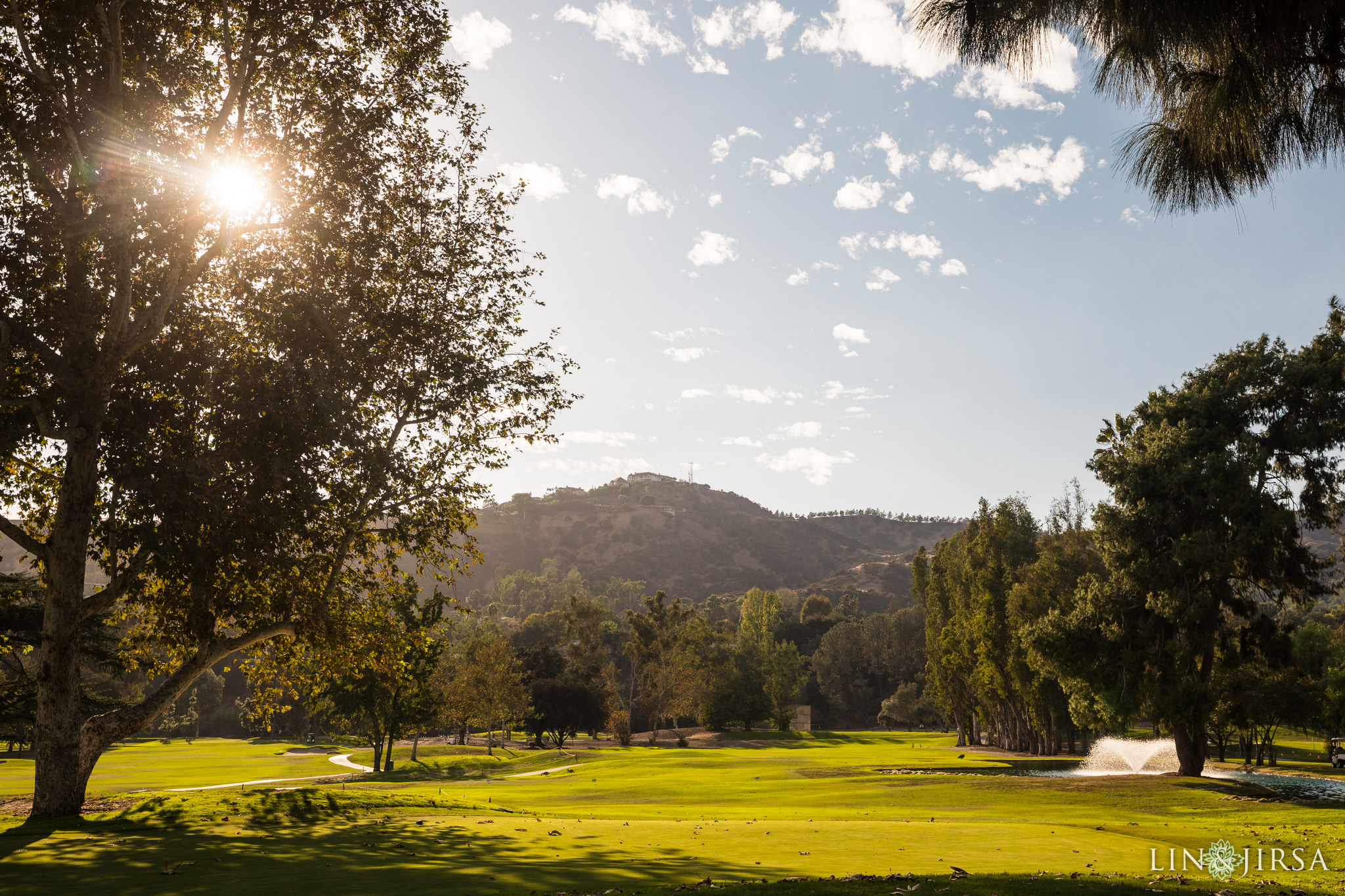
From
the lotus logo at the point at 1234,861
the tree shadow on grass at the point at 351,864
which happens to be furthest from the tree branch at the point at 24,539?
the lotus logo at the point at 1234,861

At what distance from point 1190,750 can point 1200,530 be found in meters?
10.2

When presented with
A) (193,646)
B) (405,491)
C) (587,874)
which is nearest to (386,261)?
→ (405,491)

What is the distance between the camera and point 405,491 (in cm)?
2134

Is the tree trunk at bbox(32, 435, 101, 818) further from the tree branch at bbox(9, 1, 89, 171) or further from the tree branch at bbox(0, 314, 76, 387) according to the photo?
the tree branch at bbox(9, 1, 89, 171)

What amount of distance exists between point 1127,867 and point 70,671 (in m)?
22.3

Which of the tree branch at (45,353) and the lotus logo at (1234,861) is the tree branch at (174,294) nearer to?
the tree branch at (45,353)

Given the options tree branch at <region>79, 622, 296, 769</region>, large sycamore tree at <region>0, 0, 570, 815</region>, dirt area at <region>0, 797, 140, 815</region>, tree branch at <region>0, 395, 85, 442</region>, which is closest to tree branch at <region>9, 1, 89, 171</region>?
large sycamore tree at <region>0, 0, 570, 815</region>

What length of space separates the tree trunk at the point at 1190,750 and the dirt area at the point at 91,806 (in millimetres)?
39100

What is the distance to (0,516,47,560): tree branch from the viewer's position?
746 inches

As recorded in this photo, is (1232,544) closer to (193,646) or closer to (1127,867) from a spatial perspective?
(1127,867)

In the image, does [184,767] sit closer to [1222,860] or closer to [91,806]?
[91,806]

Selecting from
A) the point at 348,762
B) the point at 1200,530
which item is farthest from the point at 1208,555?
the point at 348,762

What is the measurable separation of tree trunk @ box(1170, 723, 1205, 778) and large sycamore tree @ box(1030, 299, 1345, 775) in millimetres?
59

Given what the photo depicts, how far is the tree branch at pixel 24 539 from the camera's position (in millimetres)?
18953
